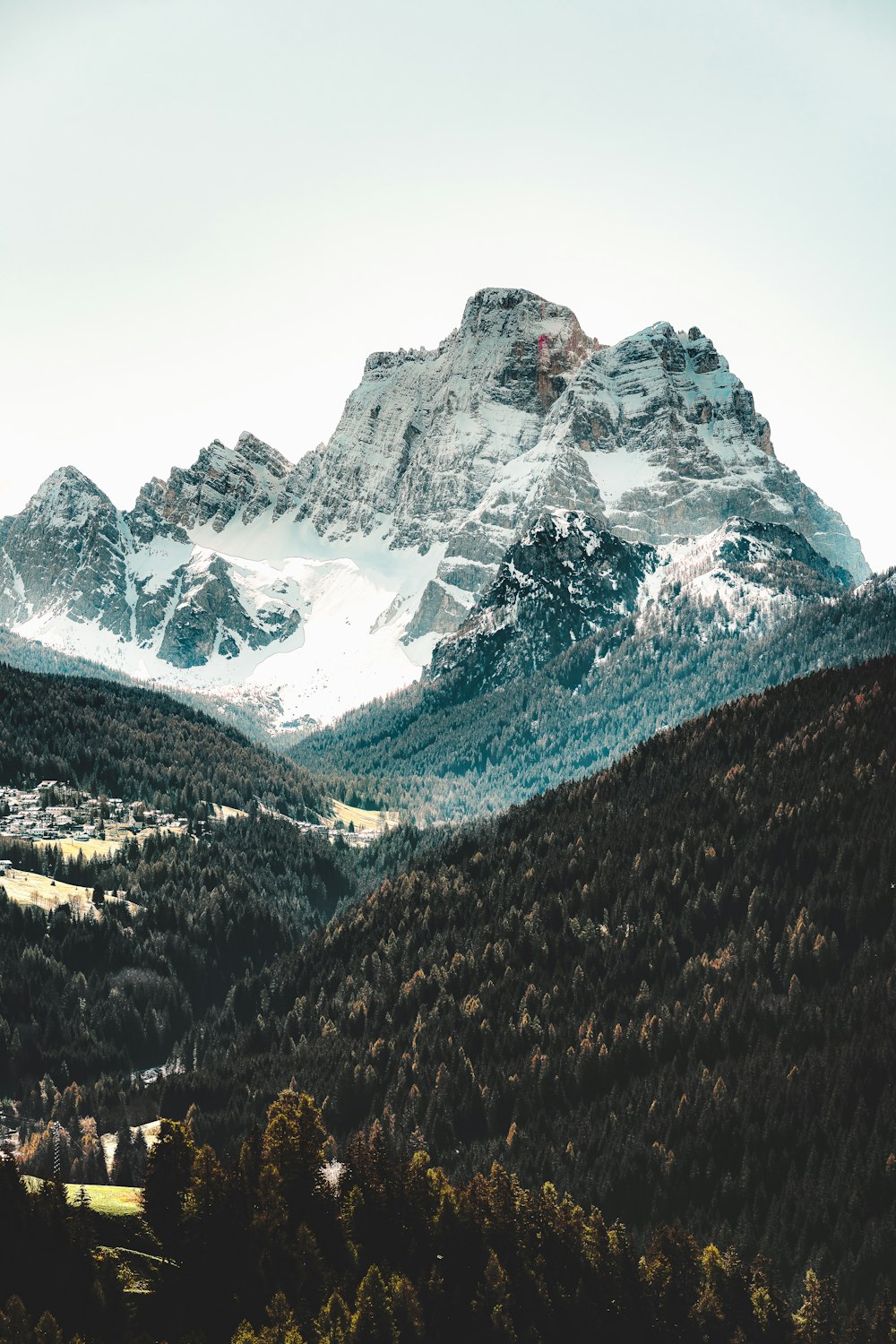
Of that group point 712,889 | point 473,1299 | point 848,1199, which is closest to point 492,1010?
point 712,889

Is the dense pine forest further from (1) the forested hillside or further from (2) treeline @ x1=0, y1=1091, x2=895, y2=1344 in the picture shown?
(1) the forested hillside

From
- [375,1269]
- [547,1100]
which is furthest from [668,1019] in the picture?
[375,1269]

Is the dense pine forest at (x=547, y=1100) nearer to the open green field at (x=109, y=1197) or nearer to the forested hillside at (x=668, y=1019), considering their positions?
the forested hillside at (x=668, y=1019)

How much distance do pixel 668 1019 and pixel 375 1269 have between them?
71.1 metres

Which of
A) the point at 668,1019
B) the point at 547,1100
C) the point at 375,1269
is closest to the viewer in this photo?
the point at 375,1269

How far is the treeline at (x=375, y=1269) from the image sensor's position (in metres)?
84.1

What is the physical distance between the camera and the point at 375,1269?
85.9 m

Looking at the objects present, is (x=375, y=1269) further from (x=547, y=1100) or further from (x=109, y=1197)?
(x=547, y=1100)

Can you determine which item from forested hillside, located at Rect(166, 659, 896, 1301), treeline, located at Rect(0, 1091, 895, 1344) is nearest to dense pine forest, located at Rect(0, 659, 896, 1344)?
treeline, located at Rect(0, 1091, 895, 1344)

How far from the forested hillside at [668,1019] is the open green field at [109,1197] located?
2799 centimetres

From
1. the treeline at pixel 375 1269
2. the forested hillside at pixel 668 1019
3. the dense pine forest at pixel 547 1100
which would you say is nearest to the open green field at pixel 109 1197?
the dense pine forest at pixel 547 1100

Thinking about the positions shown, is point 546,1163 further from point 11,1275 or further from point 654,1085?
point 11,1275

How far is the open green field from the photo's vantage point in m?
104

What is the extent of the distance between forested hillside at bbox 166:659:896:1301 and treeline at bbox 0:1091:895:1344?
1792 cm
